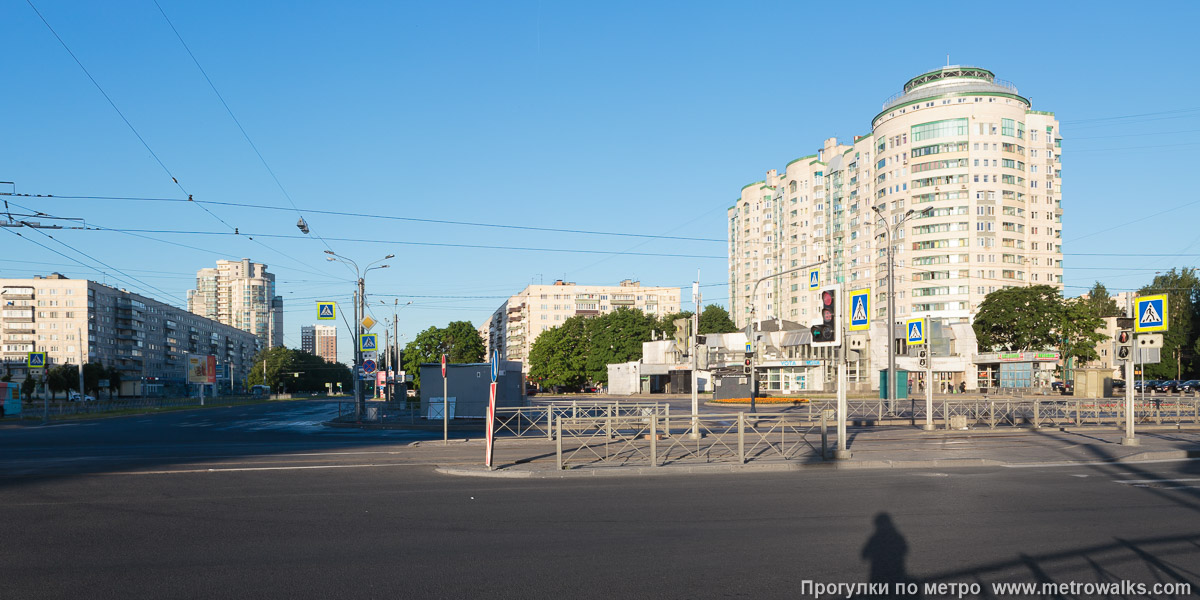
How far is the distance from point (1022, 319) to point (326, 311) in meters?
68.9

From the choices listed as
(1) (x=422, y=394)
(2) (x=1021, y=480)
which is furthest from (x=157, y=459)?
(2) (x=1021, y=480)

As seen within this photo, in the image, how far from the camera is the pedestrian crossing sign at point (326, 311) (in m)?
39.0

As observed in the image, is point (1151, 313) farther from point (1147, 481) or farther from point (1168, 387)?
point (1168, 387)

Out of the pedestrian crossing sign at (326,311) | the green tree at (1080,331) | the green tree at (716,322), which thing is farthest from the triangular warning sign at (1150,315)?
the green tree at (716,322)

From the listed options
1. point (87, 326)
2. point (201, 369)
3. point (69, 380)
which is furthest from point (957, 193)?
point (87, 326)

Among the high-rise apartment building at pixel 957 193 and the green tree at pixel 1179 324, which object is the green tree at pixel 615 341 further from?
the green tree at pixel 1179 324

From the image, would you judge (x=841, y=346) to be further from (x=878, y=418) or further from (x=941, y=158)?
(x=941, y=158)

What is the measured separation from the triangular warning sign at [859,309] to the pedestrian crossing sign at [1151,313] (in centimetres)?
726

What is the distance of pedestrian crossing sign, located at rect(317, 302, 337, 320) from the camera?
39.0 metres

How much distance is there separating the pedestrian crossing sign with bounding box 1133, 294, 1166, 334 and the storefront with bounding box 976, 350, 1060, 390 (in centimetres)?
5414

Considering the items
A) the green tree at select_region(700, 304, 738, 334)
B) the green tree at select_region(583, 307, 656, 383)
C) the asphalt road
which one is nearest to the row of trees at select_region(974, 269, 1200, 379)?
the green tree at select_region(583, 307, 656, 383)

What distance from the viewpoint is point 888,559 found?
320 inches

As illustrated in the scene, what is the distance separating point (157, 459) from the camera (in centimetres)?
2000

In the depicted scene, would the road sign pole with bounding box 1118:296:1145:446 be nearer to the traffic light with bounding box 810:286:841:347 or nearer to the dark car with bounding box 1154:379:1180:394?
the traffic light with bounding box 810:286:841:347
